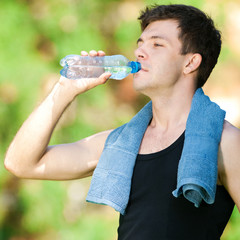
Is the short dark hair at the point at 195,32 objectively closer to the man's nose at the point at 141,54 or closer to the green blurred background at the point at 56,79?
the man's nose at the point at 141,54

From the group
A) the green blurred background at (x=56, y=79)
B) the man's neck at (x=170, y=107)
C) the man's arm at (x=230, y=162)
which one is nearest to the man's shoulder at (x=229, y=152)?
the man's arm at (x=230, y=162)

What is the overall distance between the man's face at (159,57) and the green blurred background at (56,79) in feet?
7.26

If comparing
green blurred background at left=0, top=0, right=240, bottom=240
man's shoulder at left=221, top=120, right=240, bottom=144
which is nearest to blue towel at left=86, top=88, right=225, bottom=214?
man's shoulder at left=221, top=120, right=240, bottom=144

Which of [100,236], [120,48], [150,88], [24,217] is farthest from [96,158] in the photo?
[120,48]

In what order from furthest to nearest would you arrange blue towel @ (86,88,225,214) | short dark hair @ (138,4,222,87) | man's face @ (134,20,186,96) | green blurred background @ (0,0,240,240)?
green blurred background @ (0,0,240,240) < short dark hair @ (138,4,222,87) < man's face @ (134,20,186,96) < blue towel @ (86,88,225,214)

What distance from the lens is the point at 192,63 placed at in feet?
6.17

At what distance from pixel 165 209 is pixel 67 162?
1.52ft

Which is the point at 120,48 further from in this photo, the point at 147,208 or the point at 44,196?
the point at 147,208

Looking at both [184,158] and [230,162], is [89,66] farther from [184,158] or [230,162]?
[230,162]

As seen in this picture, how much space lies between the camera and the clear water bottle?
72.7 inches

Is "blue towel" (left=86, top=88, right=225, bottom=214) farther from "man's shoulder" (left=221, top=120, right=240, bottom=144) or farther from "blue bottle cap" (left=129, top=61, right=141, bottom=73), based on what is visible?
"blue bottle cap" (left=129, top=61, right=141, bottom=73)

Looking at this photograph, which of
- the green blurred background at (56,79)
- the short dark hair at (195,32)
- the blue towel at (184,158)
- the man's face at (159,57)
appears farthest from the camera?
the green blurred background at (56,79)

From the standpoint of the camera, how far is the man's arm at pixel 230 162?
1.51m

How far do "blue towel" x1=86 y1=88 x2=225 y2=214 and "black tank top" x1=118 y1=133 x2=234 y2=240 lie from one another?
0.05 m
